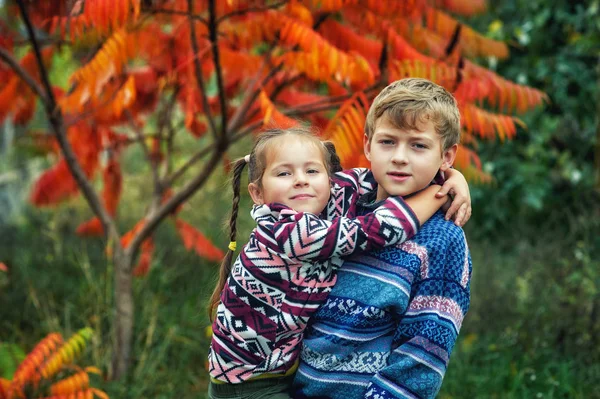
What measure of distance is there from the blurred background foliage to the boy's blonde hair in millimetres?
1647

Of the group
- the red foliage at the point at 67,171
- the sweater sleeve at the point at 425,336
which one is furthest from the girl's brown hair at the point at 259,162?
the red foliage at the point at 67,171

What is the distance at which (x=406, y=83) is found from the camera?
1.93 metres

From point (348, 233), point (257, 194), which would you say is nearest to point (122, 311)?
point (257, 194)

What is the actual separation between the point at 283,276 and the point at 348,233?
0.78 feet

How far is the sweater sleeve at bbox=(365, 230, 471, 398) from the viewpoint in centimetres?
176

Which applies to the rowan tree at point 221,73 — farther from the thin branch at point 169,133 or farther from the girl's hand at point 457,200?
the girl's hand at point 457,200

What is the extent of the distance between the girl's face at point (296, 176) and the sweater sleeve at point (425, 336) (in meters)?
0.39

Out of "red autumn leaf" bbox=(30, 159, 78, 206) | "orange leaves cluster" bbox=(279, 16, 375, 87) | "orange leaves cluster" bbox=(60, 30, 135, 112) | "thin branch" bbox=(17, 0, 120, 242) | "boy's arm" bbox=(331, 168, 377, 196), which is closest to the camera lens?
"boy's arm" bbox=(331, 168, 377, 196)

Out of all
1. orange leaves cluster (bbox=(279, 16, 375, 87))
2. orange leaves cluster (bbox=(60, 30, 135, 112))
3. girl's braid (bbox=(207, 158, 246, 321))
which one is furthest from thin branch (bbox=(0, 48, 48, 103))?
girl's braid (bbox=(207, 158, 246, 321))

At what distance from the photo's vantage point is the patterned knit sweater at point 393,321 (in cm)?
177

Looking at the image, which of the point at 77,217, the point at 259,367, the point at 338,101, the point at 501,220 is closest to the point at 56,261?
the point at 77,217

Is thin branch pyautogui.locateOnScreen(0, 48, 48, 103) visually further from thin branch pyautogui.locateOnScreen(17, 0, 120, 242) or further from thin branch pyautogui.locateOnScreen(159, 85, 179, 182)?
thin branch pyautogui.locateOnScreen(159, 85, 179, 182)

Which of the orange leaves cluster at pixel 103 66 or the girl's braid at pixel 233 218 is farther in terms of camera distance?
the orange leaves cluster at pixel 103 66

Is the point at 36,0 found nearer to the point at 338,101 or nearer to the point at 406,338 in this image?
the point at 338,101
